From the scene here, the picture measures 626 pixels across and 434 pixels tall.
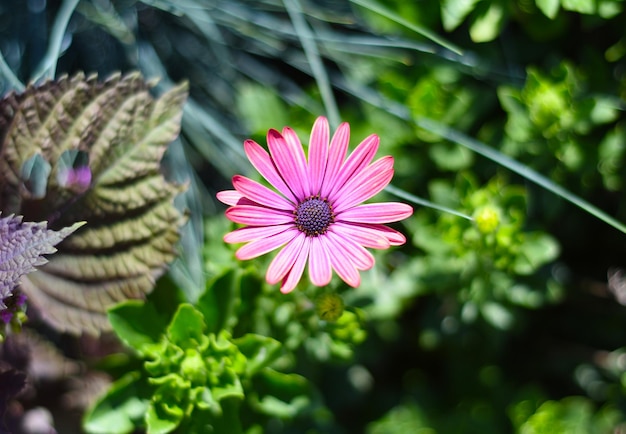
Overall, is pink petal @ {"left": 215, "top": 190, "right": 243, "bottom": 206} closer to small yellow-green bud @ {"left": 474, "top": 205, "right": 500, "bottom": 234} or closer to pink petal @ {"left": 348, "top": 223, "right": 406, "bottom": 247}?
pink petal @ {"left": 348, "top": 223, "right": 406, "bottom": 247}

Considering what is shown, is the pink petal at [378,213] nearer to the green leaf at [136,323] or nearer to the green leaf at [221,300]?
the green leaf at [221,300]

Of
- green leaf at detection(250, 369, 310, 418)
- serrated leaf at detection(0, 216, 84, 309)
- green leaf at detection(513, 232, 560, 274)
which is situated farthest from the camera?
green leaf at detection(513, 232, 560, 274)

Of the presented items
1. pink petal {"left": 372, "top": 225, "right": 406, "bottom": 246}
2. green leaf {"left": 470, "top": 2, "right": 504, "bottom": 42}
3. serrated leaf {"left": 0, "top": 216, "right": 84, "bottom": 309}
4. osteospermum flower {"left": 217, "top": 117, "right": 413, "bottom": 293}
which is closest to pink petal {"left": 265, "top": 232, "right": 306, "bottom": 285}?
osteospermum flower {"left": 217, "top": 117, "right": 413, "bottom": 293}

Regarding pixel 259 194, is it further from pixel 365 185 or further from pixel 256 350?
pixel 256 350

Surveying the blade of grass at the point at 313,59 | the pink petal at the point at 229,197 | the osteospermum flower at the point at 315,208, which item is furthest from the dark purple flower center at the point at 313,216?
the blade of grass at the point at 313,59

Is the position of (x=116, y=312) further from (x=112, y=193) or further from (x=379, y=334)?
(x=379, y=334)

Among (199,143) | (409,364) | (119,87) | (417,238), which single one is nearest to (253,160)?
(119,87)

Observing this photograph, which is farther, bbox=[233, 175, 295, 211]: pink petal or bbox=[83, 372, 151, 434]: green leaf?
bbox=[83, 372, 151, 434]: green leaf
